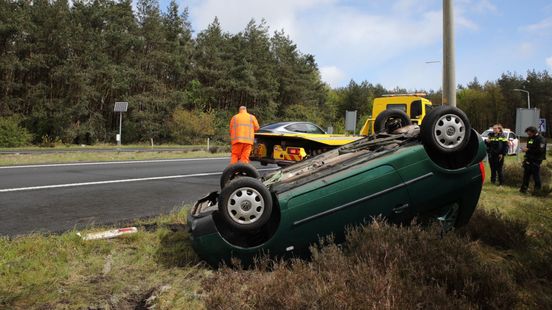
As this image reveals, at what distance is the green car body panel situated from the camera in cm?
350

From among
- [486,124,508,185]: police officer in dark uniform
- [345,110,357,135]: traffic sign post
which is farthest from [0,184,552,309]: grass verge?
[345,110,357,135]: traffic sign post

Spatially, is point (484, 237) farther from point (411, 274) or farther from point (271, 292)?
point (271, 292)

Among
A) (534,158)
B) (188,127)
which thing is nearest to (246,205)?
(534,158)

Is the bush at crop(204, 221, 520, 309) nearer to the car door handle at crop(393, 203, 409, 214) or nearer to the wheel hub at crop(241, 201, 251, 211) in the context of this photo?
the car door handle at crop(393, 203, 409, 214)

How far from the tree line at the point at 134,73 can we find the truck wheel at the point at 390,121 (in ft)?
114

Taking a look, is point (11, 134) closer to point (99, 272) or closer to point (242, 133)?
point (242, 133)

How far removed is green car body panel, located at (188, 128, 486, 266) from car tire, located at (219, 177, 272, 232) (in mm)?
133

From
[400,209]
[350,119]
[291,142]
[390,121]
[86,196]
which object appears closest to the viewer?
[400,209]

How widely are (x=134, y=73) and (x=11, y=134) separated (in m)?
12.7

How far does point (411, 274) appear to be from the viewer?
280 centimetres

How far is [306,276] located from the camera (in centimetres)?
297

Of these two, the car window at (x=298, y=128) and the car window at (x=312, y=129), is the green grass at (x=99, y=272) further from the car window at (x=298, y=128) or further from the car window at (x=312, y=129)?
the car window at (x=312, y=129)

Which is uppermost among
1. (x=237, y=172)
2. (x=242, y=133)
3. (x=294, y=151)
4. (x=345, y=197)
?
(x=242, y=133)

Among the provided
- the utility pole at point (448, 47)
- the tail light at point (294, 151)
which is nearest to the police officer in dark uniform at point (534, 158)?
the utility pole at point (448, 47)
